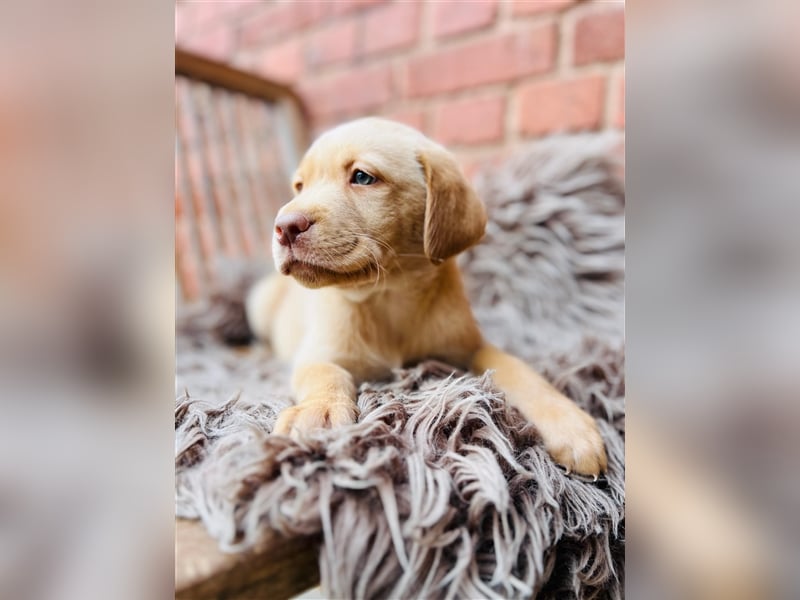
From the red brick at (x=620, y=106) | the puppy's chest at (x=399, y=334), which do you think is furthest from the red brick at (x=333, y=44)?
the puppy's chest at (x=399, y=334)

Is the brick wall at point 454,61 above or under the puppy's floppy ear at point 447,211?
above

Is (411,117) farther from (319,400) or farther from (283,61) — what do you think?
(319,400)

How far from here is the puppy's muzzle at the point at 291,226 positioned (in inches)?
26.3

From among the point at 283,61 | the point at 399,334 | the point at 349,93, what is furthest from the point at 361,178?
the point at 283,61

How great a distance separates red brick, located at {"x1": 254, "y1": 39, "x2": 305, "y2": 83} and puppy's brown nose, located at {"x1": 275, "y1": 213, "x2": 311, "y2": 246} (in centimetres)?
144

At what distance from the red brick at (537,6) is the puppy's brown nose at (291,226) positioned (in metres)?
1.13

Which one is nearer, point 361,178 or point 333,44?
point 361,178

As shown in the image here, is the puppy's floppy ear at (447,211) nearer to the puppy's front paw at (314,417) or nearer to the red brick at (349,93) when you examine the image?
the puppy's front paw at (314,417)

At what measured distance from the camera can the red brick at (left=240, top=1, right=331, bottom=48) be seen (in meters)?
1.93

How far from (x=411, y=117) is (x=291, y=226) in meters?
1.20

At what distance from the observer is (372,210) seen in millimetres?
738
